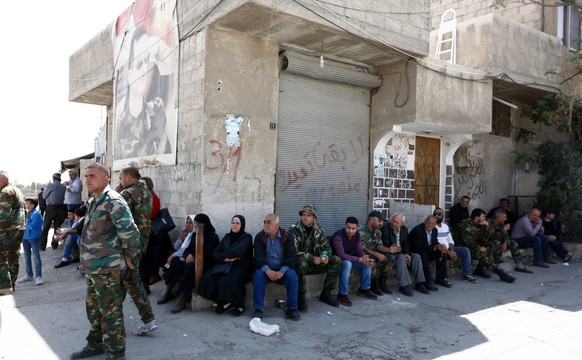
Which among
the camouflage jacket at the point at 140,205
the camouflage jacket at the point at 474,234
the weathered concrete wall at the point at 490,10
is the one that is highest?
the weathered concrete wall at the point at 490,10

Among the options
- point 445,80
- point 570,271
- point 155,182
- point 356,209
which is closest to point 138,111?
point 155,182

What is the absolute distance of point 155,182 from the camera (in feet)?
26.4

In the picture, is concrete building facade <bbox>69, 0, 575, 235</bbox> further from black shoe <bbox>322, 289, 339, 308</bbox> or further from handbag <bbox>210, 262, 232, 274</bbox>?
black shoe <bbox>322, 289, 339, 308</bbox>

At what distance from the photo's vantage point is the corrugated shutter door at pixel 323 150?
809 cm

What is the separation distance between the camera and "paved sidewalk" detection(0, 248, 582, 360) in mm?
4652

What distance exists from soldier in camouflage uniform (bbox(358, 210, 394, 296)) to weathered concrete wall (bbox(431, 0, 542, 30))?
793 centimetres

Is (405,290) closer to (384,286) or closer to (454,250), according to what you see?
(384,286)

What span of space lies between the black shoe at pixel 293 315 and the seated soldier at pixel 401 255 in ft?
7.17

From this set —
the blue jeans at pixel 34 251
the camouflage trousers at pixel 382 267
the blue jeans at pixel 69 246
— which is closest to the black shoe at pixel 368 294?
the camouflage trousers at pixel 382 267

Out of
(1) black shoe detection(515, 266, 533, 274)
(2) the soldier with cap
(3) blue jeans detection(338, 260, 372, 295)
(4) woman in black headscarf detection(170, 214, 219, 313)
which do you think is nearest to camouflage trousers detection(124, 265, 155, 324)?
(4) woman in black headscarf detection(170, 214, 219, 313)

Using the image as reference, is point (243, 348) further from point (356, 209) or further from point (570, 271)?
point (570, 271)

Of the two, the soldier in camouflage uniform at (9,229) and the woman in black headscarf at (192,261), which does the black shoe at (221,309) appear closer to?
the woman in black headscarf at (192,261)

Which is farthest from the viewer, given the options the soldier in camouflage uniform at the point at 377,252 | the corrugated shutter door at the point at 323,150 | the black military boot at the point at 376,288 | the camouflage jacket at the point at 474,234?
the camouflage jacket at the point at 474,234

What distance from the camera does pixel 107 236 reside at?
4.18 m
